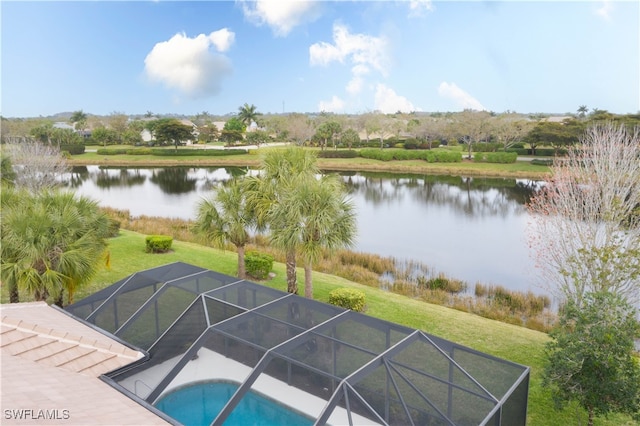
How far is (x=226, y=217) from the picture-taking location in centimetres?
1498

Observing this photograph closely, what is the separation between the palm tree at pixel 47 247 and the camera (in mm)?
11203

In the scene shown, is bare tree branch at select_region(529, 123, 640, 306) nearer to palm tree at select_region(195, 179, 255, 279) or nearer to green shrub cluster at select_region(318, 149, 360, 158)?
palm tree at select_region(195, 179, 255, 279)

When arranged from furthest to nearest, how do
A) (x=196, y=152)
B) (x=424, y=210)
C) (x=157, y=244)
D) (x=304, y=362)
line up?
(x=196, y=152)
(x=424, y=210)
(x=157, y=244)
(x=304, y=362)

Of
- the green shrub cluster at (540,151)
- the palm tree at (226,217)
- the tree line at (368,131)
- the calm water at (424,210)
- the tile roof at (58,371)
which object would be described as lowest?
the calm water at (424,210)

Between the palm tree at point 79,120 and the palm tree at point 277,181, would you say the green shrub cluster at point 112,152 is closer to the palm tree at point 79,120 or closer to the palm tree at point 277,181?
the palm tree at point 79,120

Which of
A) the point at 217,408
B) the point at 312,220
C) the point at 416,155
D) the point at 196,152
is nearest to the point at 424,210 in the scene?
the point at 312,220

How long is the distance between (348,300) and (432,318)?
8.67ft

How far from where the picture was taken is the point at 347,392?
22.6 ft

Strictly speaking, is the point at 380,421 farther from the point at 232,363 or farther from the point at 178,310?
the point at 178,310

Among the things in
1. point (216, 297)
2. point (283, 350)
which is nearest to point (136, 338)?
point (216, 297)

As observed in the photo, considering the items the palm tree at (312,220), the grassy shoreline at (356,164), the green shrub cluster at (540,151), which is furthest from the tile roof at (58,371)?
the green shrub cluster at (540,151)

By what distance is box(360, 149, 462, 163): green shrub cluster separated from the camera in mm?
61312

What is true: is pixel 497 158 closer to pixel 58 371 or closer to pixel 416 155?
pixel 416 155

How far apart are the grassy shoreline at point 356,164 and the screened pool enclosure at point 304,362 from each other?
37.9m
